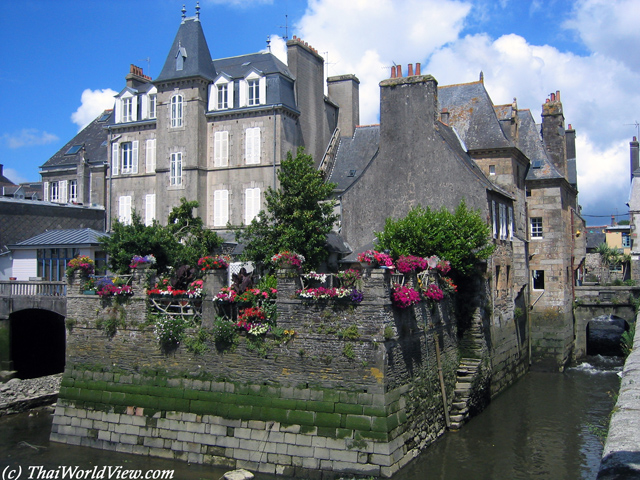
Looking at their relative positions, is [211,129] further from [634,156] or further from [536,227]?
[634,156]

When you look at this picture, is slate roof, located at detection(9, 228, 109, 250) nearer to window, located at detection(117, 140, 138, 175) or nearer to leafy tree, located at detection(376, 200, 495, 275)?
window, located at detection(117, 140, 138, 175)

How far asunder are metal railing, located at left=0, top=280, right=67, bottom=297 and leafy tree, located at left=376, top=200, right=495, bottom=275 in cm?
1367

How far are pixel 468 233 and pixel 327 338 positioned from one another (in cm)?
756

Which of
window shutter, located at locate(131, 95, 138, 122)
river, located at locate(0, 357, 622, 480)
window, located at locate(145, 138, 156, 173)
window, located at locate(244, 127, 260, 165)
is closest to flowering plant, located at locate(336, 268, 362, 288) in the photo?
river, located at locate(0, 357, 622, 480)

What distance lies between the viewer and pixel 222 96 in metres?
31.8

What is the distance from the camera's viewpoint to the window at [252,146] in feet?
102

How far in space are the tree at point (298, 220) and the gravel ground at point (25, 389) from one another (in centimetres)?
896

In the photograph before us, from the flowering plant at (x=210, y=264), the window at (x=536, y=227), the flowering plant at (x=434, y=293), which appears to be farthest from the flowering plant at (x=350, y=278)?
the window at (x=536, y=227)

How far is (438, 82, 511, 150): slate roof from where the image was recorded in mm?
27594

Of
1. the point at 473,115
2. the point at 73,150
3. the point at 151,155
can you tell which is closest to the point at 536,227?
the point at 473,115

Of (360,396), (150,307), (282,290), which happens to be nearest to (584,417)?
(360,396)

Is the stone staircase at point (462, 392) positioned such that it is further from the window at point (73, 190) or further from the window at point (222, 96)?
the window at point (73, 190)

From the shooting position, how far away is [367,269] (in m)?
14.4

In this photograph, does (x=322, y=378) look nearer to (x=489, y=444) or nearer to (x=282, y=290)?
(x=282, y=290)
